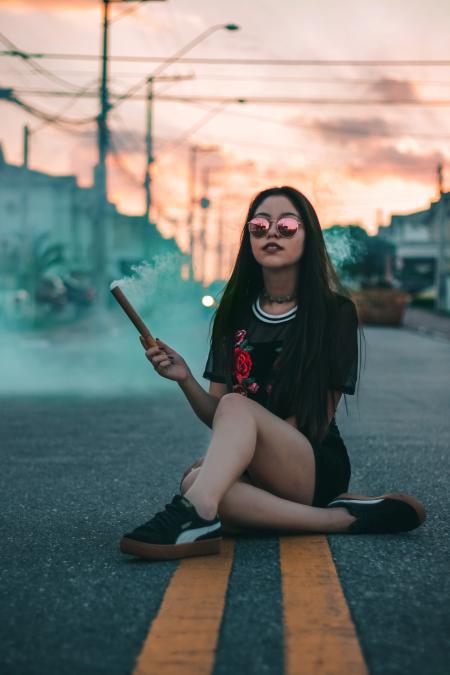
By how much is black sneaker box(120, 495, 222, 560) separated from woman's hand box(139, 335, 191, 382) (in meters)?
0.54

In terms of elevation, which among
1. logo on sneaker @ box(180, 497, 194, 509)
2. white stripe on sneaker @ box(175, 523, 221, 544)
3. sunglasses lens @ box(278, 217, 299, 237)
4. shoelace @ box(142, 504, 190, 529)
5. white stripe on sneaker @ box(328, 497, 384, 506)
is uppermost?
sunglasses lens @ box(278, 217, 299, 237)

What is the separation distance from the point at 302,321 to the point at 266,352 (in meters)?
0.20

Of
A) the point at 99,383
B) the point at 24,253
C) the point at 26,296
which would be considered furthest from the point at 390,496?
the point at 24,253

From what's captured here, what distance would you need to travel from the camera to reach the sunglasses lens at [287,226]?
4.25 meters

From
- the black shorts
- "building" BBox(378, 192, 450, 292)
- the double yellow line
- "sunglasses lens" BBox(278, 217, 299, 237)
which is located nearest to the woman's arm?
the black shorts

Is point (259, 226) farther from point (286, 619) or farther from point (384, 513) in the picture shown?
point (286, 619)

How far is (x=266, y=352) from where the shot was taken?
4277 mm

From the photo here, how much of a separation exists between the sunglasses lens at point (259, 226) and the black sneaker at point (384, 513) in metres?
1.14

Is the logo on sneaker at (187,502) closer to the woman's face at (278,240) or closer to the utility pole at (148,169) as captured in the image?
the woman's face at (278,240)

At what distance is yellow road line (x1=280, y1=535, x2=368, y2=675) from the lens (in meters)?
2.68

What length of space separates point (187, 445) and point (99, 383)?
548 centimetres

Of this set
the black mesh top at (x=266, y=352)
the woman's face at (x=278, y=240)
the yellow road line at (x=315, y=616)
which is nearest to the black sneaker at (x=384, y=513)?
the yellow road line at (x=315, y=616)

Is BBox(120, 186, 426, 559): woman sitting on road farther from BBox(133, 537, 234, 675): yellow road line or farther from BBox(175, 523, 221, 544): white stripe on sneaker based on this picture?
BBox(133, 537, 234, 675): yellow road line

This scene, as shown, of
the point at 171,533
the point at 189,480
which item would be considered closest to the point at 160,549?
the point at 171,533
